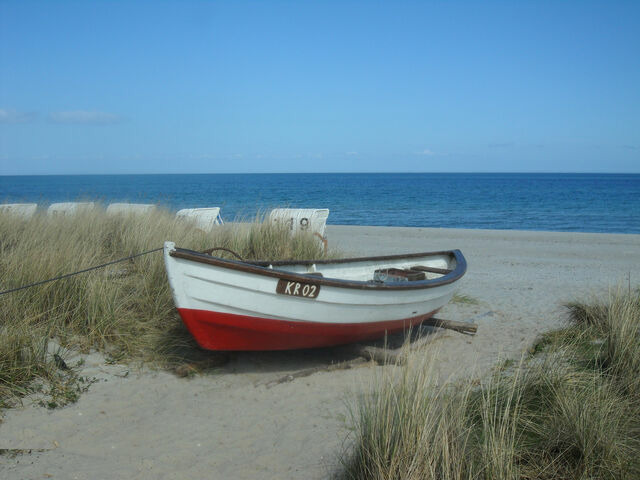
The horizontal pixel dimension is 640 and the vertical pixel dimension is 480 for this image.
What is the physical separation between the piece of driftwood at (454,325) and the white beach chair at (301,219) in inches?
109

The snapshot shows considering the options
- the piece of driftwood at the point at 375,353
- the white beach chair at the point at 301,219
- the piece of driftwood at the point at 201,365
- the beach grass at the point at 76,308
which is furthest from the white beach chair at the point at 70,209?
the piece of driftwood at the point at 375,353

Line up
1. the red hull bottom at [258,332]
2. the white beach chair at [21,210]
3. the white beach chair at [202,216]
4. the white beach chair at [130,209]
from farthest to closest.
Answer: the white beach chair at [202,216] < the white beach chair at [130,209] < the white beach chair at [21,210] < the red hull bottom at [258,332]

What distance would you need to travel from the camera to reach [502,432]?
305cm

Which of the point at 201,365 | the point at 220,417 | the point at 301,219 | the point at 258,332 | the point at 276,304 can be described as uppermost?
the point at 301,219

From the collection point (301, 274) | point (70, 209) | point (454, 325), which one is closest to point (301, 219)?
point (454, 325)

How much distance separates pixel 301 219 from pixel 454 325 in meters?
4.08

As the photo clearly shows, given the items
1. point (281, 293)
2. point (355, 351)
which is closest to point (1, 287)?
point (281, 293)

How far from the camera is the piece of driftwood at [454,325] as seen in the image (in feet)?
22.1

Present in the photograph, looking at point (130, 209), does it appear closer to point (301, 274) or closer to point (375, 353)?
point (301, 274)

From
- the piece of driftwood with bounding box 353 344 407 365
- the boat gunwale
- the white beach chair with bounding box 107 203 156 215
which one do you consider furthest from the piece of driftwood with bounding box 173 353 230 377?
the white beach chair with bounding box 107 203 156 215

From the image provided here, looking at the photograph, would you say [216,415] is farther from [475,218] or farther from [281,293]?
[475,218]

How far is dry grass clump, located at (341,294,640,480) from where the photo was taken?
291 cm

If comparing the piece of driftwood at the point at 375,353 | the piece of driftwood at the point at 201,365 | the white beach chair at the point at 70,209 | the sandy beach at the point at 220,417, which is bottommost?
the sandy beach at the point at 220,417

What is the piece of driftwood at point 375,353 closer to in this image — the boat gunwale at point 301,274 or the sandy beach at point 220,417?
the sandy beach at point 220,417
